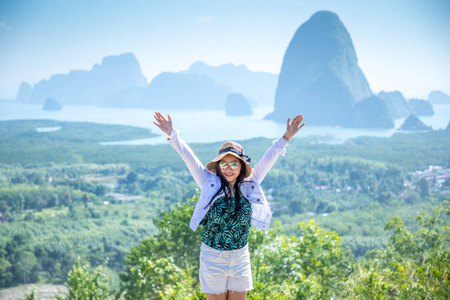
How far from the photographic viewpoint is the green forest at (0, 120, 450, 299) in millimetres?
4734

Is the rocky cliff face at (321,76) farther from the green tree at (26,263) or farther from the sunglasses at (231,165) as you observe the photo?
the sunglasses at (231,165)

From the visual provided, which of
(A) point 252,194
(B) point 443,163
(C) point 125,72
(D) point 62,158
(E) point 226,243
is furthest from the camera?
(C) point 125,72

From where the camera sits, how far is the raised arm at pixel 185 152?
6.61 feet

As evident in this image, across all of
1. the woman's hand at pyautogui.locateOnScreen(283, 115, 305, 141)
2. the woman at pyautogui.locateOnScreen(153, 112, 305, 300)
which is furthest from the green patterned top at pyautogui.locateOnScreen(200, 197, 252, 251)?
the woman's hand at pyautogui.locateOnScreen(283, 115, 305, 141)

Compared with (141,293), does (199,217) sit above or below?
above

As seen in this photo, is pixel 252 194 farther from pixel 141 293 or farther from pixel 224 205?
pixel 141 293

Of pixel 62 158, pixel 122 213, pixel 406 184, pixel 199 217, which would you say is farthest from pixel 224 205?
pixel 62 158

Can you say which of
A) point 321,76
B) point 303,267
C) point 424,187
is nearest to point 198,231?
point 303,267

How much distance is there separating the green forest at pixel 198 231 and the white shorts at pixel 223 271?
776 millimetres

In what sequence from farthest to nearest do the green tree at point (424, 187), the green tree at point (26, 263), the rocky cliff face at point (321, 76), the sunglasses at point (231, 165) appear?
the rocky cliff face at point (321, 76)
the green tree at point (424, 187)
the green tree at point (26, 263)
the sunglasses at point (231, 165)

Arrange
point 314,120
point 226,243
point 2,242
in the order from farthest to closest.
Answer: point 314,120
point 2,242
point 226,243

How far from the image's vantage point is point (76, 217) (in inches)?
1225

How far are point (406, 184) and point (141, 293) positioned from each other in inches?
1475

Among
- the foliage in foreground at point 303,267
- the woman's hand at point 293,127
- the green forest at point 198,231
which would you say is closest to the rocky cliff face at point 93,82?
the green forest at point 198,231
